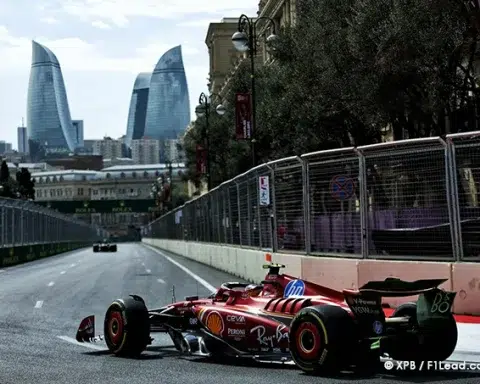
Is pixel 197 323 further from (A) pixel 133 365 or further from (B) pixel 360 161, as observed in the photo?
(B) pixel 360 161

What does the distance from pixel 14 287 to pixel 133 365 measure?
1522cm

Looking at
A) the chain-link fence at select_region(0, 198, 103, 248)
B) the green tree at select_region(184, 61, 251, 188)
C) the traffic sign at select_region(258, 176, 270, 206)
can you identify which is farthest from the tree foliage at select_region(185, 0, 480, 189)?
the green tree at select_region(184, 61, 251, 188)

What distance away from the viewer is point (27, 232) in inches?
2165

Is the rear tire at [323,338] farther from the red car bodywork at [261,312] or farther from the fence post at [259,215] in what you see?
the fence post at [259,215]

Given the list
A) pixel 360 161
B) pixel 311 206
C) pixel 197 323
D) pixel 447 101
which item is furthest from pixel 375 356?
pixel 447 101

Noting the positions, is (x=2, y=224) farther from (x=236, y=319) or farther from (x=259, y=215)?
(x=236, y=319)

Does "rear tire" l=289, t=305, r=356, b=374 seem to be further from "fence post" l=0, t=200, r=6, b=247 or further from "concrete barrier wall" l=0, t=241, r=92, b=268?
"fence post" l=0, t=200, r=6, b=247

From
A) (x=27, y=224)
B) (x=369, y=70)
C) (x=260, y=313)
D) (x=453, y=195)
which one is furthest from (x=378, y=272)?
(x=27, y=224)

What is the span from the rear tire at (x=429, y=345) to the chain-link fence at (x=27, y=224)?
37.1m

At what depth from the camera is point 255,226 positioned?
24.4m

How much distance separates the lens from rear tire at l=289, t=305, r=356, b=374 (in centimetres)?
786

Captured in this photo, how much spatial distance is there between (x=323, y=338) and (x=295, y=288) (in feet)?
4.71

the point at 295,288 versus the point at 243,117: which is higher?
the point at 243,117

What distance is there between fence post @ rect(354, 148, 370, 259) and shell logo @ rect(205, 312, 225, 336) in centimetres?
617
